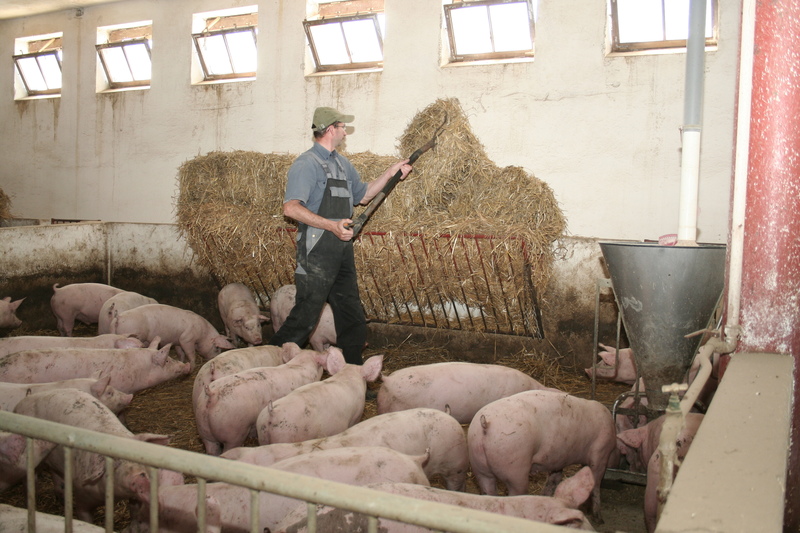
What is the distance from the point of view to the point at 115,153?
9500 millimetres

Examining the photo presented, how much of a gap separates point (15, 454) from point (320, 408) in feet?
4.81

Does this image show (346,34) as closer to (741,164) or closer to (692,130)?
(692,130)

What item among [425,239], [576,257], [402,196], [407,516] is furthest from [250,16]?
[407,516]

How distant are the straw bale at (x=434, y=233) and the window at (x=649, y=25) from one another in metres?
1.49

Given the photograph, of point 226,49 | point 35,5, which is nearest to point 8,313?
point 226,49

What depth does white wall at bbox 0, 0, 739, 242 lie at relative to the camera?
5.92 meters

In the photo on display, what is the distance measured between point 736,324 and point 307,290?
317 cm

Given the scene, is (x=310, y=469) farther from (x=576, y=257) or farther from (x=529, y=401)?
(x=576, y=257)

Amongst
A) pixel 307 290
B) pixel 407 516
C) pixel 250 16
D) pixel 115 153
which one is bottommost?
pixel 307 290

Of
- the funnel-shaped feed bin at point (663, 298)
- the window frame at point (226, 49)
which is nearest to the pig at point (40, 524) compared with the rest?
the funnel-shaped feed bin at point (663, 298)

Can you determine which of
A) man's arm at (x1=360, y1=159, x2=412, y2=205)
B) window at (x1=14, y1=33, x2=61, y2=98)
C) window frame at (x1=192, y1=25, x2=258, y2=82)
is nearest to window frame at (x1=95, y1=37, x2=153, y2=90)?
window frame at (x1=192, y1=25, x2=258, y2=82)

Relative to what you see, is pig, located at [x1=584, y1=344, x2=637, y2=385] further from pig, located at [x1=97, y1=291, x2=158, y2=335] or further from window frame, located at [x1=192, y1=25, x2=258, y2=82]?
window frame, located at [x1=192, y1=25, x2=258, y2=82]

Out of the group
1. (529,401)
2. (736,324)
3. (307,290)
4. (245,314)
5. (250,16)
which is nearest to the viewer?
(736,324)

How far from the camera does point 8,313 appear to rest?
259 inches
